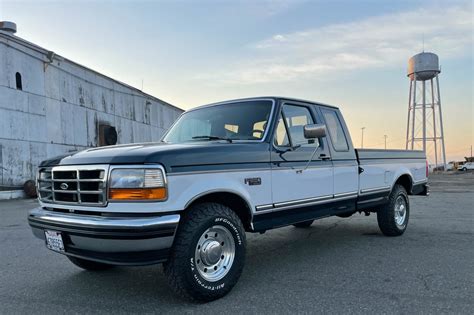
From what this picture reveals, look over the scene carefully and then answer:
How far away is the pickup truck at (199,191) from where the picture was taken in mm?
3152

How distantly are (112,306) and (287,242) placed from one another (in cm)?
321

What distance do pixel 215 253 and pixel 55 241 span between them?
1471 millimetres

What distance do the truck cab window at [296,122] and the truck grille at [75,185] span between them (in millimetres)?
2269

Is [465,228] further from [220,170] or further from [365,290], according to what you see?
[220,170]

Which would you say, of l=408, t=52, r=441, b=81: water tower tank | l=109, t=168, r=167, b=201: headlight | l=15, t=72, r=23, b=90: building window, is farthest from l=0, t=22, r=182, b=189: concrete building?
l=408, t=52, r=441, b=81: water tower tank

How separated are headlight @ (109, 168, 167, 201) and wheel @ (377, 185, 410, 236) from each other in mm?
4321

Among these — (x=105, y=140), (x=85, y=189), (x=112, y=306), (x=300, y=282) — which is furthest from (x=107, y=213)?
(x=105, y=140)

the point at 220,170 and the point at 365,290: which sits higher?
the point at 220,170

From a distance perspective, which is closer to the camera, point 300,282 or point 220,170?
point 220,170

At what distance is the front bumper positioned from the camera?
3.04 metres

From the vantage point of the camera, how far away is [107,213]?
3.22 m

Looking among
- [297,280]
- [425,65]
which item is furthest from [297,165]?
[425,65]

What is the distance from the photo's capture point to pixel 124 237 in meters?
3.03

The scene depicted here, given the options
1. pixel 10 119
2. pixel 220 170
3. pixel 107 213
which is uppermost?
pixel 10 119
